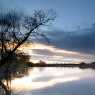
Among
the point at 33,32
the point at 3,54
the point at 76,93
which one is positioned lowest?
the point at 76,93

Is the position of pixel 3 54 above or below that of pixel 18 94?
above

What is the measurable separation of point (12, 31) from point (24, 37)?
5.10 feet

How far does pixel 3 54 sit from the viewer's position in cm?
2222

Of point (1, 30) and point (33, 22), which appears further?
point (1, 30)

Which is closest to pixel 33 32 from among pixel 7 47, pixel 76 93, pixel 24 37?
pixel 24 37

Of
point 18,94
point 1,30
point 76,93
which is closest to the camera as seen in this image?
point 18,94

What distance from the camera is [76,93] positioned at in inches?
697

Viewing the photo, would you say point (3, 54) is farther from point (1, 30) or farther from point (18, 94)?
point (18, 94)

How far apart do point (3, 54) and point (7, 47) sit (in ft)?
2.12

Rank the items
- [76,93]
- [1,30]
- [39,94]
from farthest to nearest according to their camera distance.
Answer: [1,30], [76,93], [39,94]

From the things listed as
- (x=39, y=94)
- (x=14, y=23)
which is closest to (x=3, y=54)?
(x=14, y=23)

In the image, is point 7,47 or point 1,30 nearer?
point 7,47

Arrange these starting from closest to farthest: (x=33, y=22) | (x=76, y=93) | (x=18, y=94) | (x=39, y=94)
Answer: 1. (x=18, y=94)
2. (x=39, y=94)
3. (x=76, y=93)
4. (x=33, y=22)

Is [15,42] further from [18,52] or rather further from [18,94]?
[18,94]
